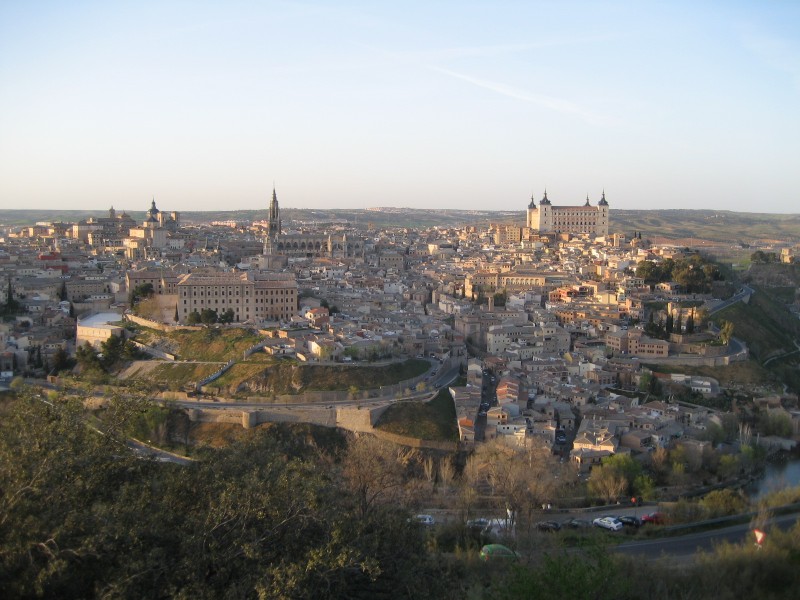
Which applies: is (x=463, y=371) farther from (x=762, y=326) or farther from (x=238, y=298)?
(x=762, y=326)

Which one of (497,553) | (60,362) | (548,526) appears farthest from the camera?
(60,362)

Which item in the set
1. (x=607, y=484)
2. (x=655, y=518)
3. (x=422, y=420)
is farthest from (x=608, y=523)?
(x=422, y=420)

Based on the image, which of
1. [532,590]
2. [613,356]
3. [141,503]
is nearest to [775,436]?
[613,356]

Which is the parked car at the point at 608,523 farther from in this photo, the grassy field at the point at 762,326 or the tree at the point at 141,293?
the tree at the point at 141,293

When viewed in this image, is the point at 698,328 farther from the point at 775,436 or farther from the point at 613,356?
the point at 775,436

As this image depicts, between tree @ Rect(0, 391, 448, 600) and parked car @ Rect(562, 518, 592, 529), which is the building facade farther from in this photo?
tree @ Rect(0, 391, 448, 600)

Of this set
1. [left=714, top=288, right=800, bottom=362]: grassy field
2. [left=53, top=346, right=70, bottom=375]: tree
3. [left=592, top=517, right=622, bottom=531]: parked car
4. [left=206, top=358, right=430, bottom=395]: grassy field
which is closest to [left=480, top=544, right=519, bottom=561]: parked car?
[left=592, top=517, right=622, bottom=531]: parked car

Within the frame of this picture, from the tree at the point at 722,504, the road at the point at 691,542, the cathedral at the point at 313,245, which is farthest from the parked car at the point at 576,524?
the cathedral at the point at 313,245
